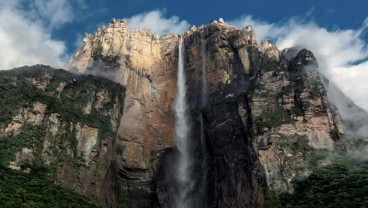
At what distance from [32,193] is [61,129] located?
13.5 m

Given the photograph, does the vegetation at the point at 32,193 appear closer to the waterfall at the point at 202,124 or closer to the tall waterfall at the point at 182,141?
the tall waterfall at the point at 182,141

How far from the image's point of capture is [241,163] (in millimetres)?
54875

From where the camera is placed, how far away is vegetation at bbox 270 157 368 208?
144 ft

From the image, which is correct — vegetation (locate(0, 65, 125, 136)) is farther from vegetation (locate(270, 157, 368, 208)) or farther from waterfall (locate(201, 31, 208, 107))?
vegetation (locate(270, 157, 368, 208))

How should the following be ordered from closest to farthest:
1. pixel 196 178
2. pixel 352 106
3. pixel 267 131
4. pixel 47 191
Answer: pixel 47 191
pixel 267 131
pixel 196 178
pixel 352 106

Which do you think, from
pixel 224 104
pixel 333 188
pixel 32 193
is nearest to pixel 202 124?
pixel 224 104

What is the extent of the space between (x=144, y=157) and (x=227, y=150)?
A: 1166 cm

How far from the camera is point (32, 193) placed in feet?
139

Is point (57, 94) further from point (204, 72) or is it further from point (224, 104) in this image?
point (204, 72)

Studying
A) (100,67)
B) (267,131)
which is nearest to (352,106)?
(267,131)

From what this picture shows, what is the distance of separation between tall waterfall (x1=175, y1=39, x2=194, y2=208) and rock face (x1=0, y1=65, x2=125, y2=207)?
884 centimetres

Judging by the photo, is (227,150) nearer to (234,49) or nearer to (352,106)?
(234,49)

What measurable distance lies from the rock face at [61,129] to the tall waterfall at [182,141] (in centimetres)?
884

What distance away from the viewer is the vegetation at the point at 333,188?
43969mm
